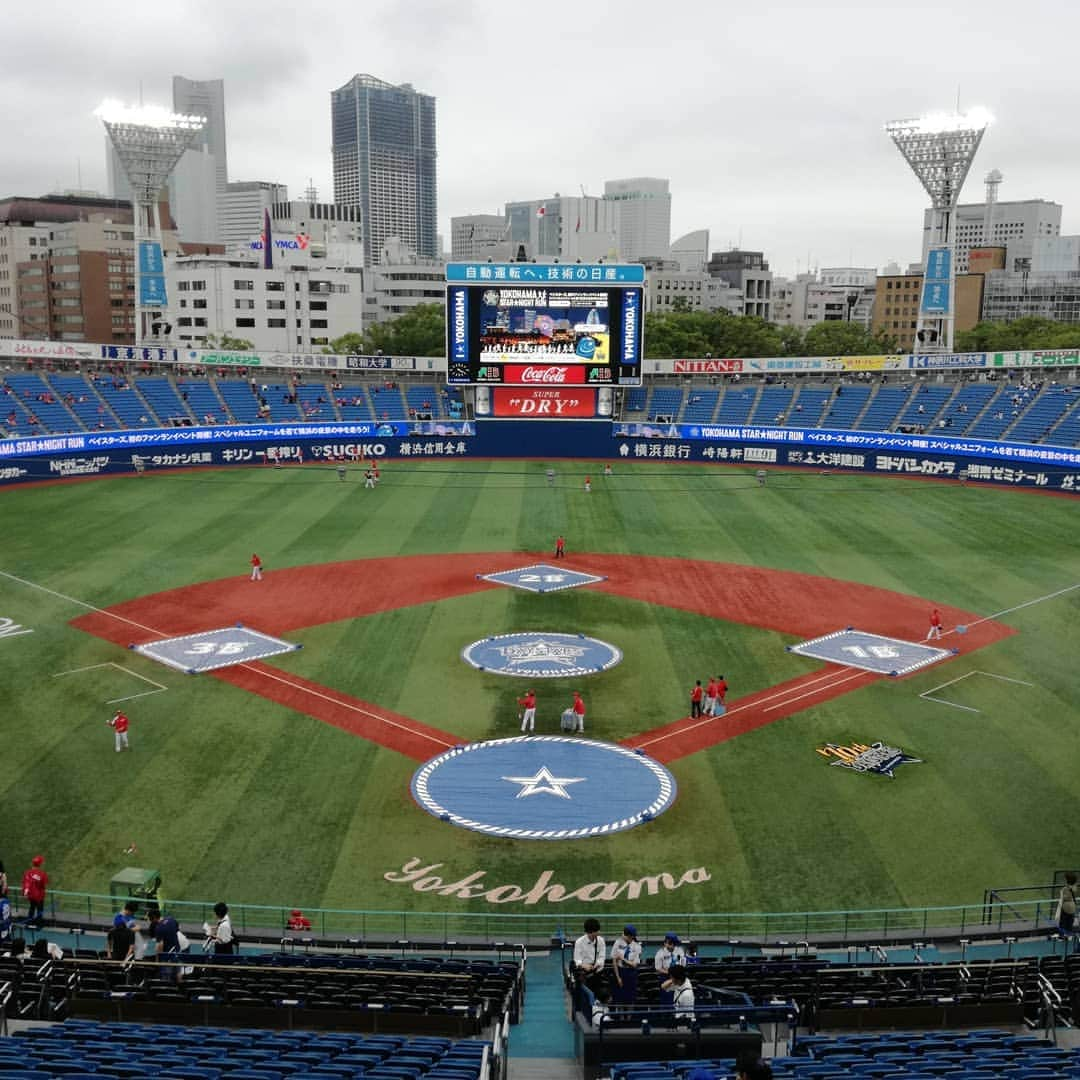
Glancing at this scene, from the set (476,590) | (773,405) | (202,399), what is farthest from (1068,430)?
(202,399)

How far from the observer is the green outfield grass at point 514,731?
69.2 ft

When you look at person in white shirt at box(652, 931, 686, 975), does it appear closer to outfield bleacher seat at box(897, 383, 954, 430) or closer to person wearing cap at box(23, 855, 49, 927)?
person wearing cap at box(23, 855, 49, 927)

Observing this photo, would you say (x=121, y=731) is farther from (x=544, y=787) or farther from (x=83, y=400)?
(x=83, y=400)

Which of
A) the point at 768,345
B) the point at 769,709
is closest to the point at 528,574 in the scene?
the point at 769,709

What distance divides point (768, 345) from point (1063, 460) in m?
79.9

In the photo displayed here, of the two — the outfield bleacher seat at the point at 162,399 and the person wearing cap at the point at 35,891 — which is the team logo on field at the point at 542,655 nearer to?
the person wearing cap at the point at 35,891

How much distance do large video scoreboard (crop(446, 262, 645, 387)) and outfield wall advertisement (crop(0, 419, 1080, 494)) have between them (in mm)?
8622

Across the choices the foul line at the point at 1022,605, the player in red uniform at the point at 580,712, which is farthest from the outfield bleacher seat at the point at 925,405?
the player in red uniform at the point at 580,712

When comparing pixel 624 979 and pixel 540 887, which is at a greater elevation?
pixel 624 979

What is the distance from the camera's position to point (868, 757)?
26.1m

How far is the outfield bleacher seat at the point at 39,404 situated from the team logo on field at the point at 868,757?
204ft

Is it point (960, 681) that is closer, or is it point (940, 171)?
point (960, 681)

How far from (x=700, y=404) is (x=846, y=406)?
1252 cm

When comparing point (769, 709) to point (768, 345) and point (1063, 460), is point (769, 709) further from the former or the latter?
point (768, 345)
